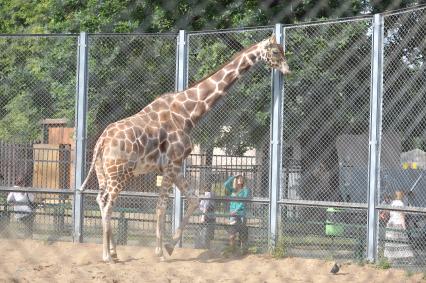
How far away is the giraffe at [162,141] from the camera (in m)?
8.08

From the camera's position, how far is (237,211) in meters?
8.67

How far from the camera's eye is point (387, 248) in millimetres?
7828

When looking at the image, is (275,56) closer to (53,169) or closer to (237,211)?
(237,211)

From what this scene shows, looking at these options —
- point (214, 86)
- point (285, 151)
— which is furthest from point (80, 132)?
point (285, 151)

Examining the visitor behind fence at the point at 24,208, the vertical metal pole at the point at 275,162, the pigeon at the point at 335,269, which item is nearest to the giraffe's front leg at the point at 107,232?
the visitor behind fence at the point at 24,208

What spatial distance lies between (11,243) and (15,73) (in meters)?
3.58

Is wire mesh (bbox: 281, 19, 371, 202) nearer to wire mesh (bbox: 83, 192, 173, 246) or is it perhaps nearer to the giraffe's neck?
the giraffe's neck

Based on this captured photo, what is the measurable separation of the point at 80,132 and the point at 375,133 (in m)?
3.09

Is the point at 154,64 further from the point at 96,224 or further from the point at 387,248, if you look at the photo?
the point at 387,248

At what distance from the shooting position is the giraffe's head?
27.2 ft

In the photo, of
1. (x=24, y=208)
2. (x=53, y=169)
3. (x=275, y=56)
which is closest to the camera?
(x=275, y=56)

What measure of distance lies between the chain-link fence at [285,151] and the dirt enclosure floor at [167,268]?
29 cm

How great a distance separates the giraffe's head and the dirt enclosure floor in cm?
183

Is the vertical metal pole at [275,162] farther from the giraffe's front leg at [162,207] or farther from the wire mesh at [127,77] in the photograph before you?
the wire mesh at [127,77]
